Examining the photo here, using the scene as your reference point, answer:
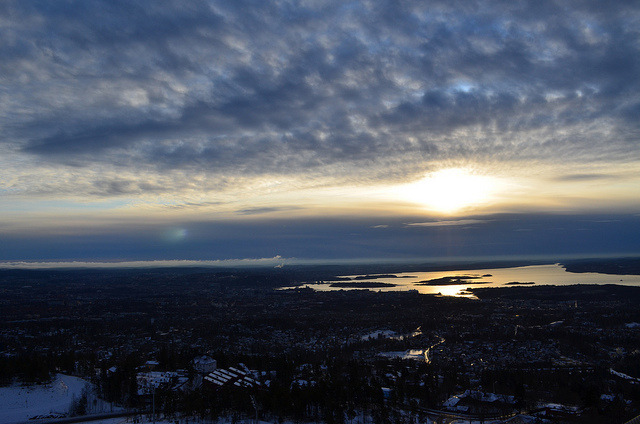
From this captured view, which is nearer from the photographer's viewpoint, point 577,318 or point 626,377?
point 626,377

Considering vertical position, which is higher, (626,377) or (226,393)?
(226,393)

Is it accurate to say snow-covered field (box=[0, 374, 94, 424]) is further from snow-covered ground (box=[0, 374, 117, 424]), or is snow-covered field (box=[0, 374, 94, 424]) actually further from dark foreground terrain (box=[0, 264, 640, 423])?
dark foreground terrain (box=[0, 264, 640, 423])

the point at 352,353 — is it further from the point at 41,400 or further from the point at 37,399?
the point at 37,399

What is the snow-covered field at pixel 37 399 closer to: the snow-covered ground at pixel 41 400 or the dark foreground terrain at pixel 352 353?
the snow-covered ground at pixel 41 400

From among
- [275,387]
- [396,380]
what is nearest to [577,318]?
[396,380]

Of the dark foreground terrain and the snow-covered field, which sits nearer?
the snow-covered field

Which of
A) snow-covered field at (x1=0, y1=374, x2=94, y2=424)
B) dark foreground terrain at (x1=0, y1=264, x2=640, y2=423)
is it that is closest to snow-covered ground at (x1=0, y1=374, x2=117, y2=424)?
snow-covered field at (x1=0, y1=374, x2=94, y2=424)

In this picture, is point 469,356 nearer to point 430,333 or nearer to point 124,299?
point 430,333
